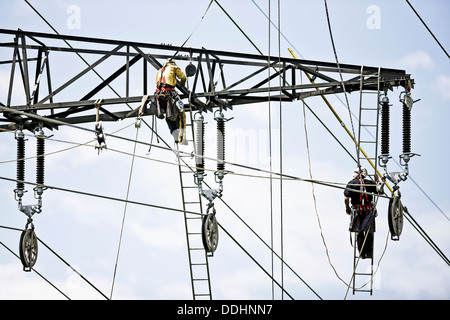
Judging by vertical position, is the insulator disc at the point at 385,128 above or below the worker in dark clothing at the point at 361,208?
above

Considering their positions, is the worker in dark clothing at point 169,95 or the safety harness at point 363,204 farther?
the safety harness at point 363,204

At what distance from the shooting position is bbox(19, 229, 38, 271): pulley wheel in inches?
1403

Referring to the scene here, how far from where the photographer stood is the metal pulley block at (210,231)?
34209 millimetres

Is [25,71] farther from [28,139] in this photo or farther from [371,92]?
[371,92]

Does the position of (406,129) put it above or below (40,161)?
below

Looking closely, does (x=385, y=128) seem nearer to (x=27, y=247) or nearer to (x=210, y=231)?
(x=210, y=231)

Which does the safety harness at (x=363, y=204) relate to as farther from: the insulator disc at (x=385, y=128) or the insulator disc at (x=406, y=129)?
the insulator disc at (x=406, y=129)

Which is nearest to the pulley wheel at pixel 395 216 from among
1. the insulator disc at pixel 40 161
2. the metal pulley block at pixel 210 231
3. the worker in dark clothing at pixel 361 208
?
the worker in dark clothing at pixel 361 208

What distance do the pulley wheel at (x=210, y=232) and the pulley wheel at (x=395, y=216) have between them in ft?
11.9

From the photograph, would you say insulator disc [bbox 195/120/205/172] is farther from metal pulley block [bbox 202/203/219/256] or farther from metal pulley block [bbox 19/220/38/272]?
metal pulley block [bbox 19/220/38/272]

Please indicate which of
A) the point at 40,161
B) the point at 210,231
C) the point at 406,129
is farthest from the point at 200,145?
the point at 406,129

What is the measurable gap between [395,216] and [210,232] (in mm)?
3832

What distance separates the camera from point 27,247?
35719mm
